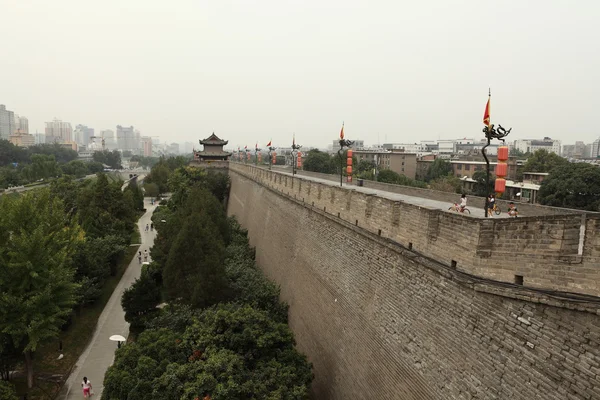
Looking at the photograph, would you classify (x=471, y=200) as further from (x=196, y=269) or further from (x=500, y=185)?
(x=196, y=269)

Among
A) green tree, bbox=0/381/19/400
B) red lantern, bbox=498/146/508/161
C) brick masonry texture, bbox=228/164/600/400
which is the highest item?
red lantern, bbox=498/146/508/161

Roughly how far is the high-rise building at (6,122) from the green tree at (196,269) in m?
179

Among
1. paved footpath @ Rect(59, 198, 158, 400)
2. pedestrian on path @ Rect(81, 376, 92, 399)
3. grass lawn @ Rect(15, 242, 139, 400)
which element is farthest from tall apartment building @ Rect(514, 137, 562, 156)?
pedestrian on path @ Rect(81, 376, 92, 399)

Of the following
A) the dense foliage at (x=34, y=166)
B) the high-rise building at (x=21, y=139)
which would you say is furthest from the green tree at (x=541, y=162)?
the high-rise building at (x=21, y=139)

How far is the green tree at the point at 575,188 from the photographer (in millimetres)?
24109

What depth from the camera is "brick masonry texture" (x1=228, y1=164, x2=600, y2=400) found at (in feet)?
12.7

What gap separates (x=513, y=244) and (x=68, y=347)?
15.7m

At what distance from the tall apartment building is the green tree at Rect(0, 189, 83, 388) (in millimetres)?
117508

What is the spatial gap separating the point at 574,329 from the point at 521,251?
1.02 m

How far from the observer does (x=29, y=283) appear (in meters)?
11.8

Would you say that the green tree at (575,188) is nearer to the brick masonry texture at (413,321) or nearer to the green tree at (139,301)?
the brick masonry texture at (413,321)

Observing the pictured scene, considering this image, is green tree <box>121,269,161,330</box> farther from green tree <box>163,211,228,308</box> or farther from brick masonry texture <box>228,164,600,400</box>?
brick masonry texture <box>228,164,600,400</box>

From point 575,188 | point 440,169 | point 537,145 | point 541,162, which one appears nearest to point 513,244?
point 575,188

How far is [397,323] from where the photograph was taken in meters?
6.65
